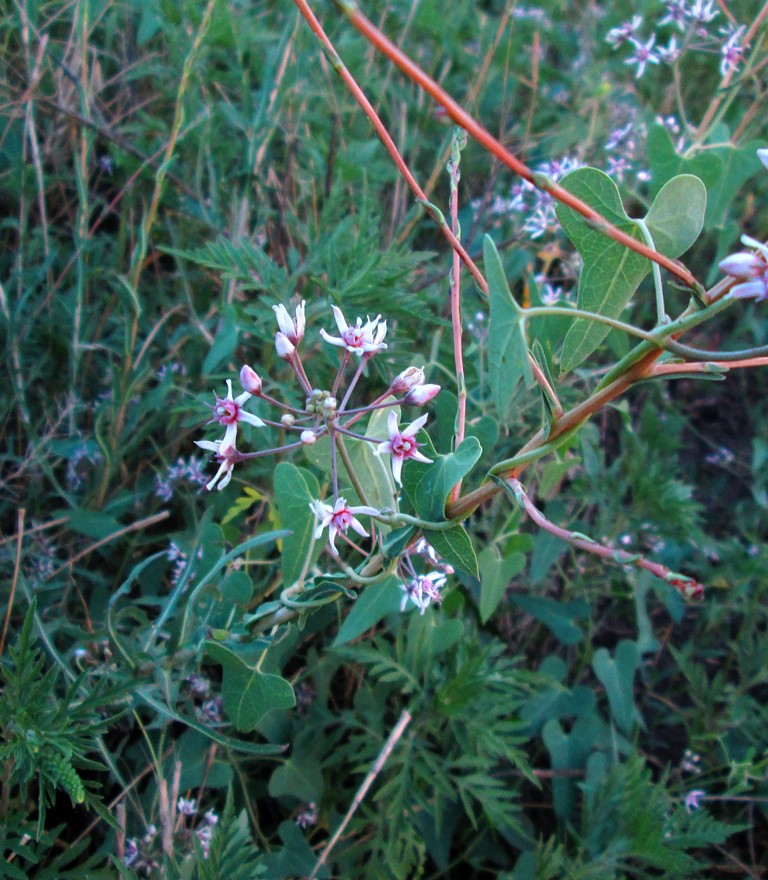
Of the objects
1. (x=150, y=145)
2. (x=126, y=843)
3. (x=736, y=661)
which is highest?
(x=150, y=145)

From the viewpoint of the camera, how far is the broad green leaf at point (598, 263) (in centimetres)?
99

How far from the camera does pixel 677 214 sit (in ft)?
3.28

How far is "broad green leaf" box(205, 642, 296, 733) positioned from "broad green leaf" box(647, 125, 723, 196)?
125 cm

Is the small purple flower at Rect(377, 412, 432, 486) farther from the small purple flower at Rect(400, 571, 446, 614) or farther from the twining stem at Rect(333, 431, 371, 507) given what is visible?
the small purple flower at Rect(400, 571, 446, 614)

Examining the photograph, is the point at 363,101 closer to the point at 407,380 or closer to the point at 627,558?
the point at 407,380

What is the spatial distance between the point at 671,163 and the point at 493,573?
973 millimetres

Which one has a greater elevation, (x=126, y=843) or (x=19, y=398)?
(x=19, y=398)

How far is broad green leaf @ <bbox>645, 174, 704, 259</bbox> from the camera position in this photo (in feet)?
3.24

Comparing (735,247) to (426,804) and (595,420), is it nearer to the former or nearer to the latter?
(595,420)

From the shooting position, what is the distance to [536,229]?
192cm

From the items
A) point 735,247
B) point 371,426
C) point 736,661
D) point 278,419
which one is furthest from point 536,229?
point 736,661

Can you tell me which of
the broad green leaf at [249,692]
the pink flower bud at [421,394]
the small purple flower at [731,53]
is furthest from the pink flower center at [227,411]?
the small purple flower at [731,53]

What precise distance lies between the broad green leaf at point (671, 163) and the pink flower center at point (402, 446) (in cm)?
98

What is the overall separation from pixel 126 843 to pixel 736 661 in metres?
1.68
